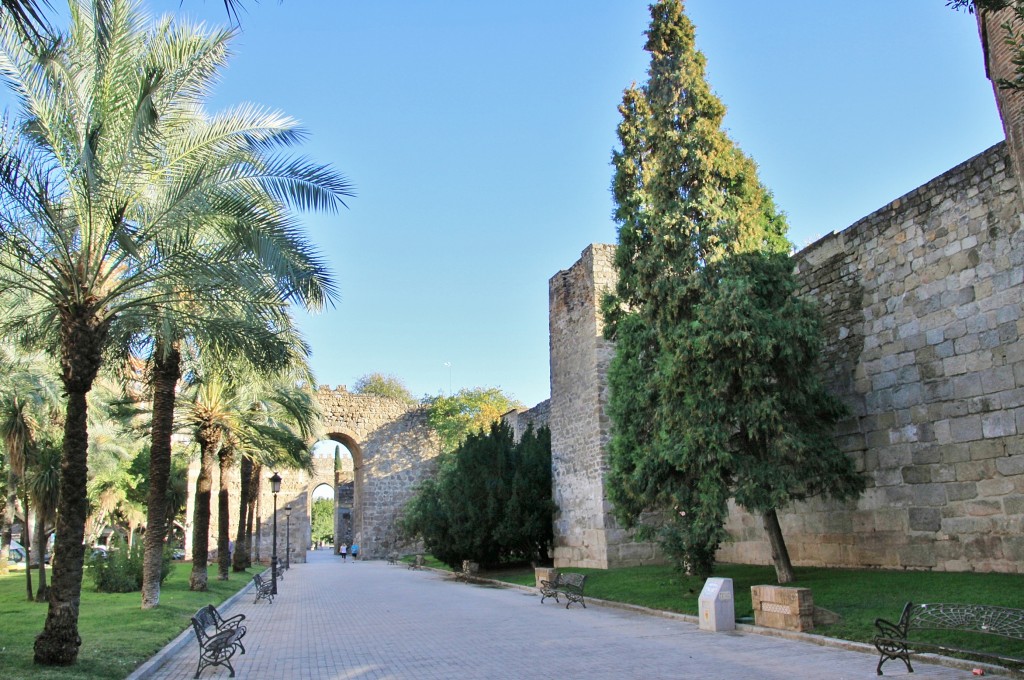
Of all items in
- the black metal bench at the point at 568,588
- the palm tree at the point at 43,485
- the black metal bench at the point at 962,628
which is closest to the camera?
the black metal bench at the point at 962,628

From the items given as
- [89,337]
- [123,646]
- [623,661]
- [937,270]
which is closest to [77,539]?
[123,646]

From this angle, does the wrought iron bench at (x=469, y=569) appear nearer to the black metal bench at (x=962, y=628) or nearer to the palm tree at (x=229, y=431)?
the palm tree at (x=229, y=431)

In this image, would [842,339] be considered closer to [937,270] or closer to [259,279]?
[937,270]

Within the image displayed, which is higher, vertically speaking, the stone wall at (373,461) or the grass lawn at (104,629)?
the stone wall at (373,461)

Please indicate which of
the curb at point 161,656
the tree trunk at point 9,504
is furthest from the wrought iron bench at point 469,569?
the tree trunk at point 9,504

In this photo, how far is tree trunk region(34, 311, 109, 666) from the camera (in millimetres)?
7258

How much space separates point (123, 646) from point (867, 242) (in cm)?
1195

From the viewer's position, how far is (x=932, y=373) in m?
11.0

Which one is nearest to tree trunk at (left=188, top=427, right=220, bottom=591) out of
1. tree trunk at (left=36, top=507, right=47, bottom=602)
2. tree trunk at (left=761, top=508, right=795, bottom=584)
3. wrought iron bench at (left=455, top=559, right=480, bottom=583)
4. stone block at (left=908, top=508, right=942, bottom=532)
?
tree trunk at (left=36, top=507, right=47, bottom=602)

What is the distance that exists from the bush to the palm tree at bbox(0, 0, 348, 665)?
8.71 metres

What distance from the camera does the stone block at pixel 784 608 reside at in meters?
8.51

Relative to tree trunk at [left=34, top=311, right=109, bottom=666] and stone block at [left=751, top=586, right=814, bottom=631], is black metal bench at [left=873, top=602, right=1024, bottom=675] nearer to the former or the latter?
stone block at [left=751, top=586, right=814, bottom=631]

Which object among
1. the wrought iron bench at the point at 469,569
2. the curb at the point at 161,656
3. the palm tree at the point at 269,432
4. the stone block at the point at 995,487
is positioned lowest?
the wrought iron bench at the point at 469,569

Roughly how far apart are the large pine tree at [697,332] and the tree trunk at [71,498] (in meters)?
7.66
